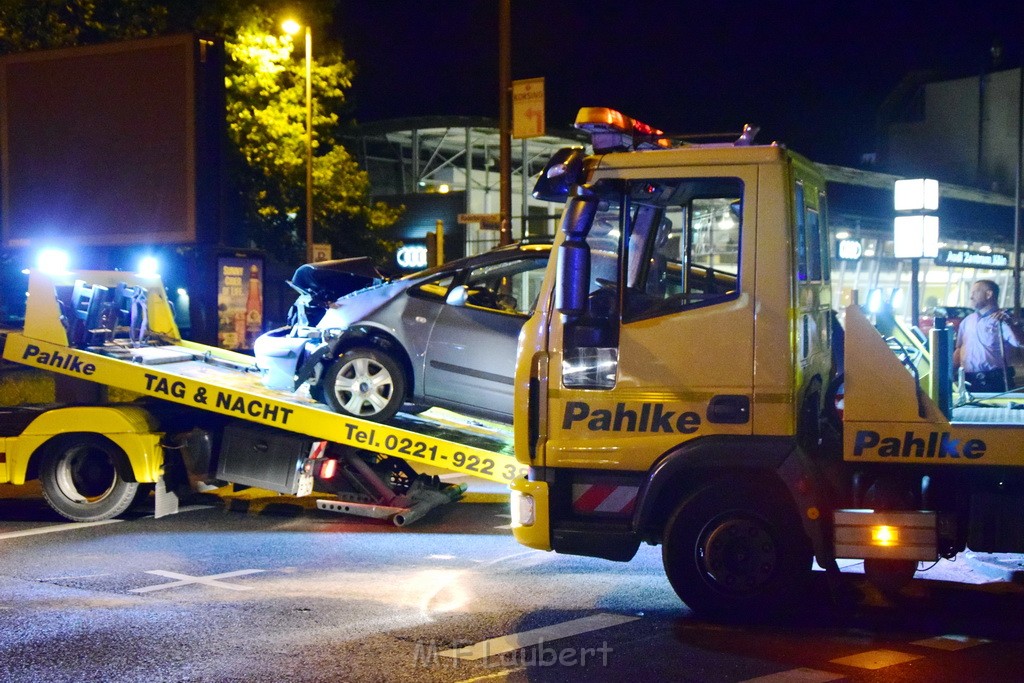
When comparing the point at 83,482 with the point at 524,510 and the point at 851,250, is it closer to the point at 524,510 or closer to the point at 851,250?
the point at 524,510

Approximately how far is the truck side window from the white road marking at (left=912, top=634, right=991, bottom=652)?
2.08m

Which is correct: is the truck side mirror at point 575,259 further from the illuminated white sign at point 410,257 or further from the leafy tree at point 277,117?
the illuminated white sign at point 410,257

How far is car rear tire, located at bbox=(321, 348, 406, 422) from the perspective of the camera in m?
8.80

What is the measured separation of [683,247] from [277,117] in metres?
23.0

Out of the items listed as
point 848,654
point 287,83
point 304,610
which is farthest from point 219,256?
point 848,654

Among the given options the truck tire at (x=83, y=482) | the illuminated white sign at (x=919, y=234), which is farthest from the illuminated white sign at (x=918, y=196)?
the truck tire at (x=83, y=482)

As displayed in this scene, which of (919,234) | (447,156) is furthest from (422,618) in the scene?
(447,156)

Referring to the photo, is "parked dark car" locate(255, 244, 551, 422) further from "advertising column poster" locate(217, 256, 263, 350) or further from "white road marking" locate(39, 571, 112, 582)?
"advertising column poster" locate(217, 256, 263, 350)

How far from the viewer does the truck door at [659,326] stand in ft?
19.4

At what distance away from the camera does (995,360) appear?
25.1 ft

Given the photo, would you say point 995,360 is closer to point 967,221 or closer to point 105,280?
point 105,280

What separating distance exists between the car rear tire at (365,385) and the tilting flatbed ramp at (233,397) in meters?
0.15

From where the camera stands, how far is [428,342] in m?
8.69

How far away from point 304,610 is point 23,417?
4.11 meters
